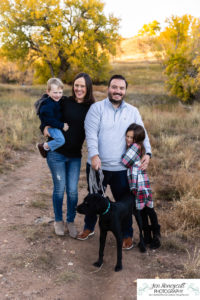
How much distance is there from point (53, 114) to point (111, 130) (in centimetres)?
71

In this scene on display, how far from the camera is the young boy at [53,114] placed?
3.28 metres

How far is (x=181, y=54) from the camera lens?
16203mm

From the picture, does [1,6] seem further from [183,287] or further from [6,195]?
[183,287]

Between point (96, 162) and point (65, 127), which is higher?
point (65, 127)

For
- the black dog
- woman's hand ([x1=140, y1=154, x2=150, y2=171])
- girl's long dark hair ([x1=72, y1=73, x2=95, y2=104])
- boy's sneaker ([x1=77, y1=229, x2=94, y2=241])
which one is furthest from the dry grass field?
girl's long dark hair ([x1=72, y1=73, x2=95, y2=104])

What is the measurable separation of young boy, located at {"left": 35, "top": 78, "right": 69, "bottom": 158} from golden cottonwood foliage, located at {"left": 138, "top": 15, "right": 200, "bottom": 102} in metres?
12.4

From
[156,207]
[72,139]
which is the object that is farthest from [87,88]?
[156,207]

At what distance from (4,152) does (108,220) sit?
4786 millimetres

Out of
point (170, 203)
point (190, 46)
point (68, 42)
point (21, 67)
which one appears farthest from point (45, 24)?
point (170, 203)

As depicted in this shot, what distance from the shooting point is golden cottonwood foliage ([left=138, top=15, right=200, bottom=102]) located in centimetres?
1546

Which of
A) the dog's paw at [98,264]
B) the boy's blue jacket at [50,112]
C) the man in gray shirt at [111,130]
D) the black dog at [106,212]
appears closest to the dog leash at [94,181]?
the man in gray shirt at [111,130]

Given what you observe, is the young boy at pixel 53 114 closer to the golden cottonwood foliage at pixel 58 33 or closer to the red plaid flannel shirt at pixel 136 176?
the red plaid flannel shirt at pixel 136 176

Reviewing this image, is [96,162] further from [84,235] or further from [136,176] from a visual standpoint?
[84,235]

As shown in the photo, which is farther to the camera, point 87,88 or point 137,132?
point 87,88
